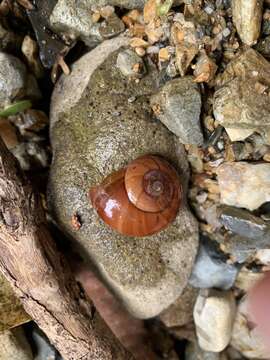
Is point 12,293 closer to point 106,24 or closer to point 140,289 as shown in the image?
point 140,289

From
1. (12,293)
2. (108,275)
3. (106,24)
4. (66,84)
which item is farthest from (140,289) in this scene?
(106,24)

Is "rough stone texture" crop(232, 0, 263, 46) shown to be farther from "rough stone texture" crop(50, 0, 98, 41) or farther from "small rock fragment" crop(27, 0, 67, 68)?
"small rock fragment" crop(27, 0, 67, 68)

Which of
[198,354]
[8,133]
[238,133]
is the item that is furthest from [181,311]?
[8,133]

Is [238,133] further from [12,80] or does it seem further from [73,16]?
[12,80]

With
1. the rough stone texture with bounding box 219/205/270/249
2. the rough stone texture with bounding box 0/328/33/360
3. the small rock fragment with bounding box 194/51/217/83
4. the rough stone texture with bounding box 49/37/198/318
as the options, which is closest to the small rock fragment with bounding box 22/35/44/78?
the rough stone texture with bounding box 49/37/198/318

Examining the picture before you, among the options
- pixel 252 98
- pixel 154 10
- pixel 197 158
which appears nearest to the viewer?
pixel 252 98

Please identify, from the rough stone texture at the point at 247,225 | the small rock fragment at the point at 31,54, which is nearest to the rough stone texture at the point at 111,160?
the small rock fragment at the point at 31,54
